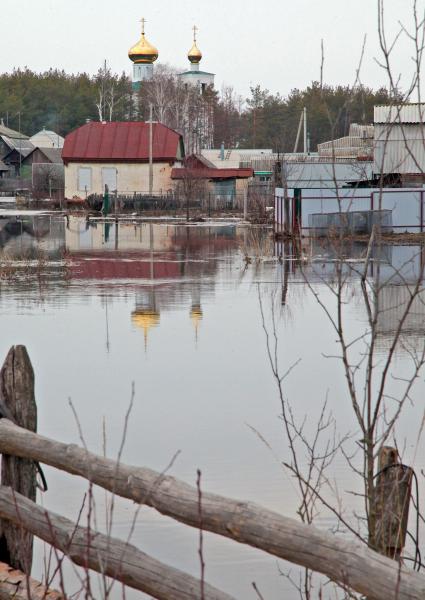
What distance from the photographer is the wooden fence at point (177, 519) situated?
3.33m

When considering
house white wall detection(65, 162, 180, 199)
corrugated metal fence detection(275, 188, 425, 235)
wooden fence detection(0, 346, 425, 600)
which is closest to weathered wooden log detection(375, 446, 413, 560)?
wooden fence detection(0, 346, 425, 600)

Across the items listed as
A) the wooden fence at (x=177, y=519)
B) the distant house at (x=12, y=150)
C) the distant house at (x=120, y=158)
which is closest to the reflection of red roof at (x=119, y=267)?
the wooden fence at (x=177, y=519)

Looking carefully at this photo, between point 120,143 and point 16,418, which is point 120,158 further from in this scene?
point 16,418

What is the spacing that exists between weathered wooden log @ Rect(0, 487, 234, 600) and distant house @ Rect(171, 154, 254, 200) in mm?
65403

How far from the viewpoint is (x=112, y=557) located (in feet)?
14.2

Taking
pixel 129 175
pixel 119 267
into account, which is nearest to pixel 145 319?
pixel 119 267

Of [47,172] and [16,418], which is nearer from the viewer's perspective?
[16,418]

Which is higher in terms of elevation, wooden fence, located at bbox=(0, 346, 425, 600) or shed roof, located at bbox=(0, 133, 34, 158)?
shed roof, located at bbox=(0, 133, 34, 158)

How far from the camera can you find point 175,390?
38.5 feet

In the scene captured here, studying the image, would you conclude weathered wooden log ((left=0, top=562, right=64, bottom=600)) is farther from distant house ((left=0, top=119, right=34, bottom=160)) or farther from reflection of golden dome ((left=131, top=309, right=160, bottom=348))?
distant house ((left=0, top=119, right=34, bottom=160))

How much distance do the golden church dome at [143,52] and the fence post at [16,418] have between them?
108888 millimetres

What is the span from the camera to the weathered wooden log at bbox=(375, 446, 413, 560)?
14.6ft

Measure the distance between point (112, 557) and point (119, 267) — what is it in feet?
75.5

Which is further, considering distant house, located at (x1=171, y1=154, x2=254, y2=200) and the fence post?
distant house, located at (x1=171, y1=154, x2=254, y2=200)
